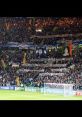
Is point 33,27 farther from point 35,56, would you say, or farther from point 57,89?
point 57,89

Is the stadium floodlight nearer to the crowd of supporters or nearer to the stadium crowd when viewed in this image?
the stadium crowd

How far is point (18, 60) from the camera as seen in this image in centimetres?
618

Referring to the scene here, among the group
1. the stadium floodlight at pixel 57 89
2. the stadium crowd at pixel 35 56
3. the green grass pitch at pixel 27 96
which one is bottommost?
the green grass pitch at pixel 27 96

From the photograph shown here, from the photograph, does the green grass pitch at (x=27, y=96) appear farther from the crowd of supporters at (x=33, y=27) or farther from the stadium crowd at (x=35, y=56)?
the crowd of supporters at (x=33, y=27)

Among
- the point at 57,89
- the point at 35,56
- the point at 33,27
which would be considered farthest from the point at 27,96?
the point at 33,27

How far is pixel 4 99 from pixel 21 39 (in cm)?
105

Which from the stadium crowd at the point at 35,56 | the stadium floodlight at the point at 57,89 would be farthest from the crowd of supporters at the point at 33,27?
the stadium floodlight at the point at 57,89

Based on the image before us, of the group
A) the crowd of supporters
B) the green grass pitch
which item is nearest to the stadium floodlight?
the green grass pitch

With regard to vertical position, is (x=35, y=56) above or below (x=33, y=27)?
below
